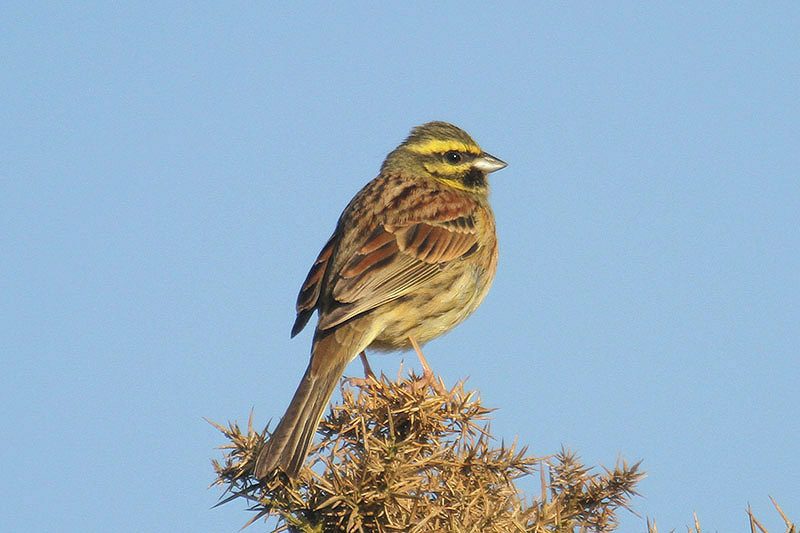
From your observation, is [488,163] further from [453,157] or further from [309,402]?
[309,402]

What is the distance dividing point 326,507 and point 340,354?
6.65 ft

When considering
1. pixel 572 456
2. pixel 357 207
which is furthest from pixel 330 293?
pixel 572 456

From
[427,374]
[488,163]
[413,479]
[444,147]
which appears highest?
[444,147]

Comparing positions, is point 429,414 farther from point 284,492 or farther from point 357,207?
point 357,207

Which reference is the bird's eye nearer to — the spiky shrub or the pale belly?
the pale belly

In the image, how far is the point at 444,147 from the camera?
7.03 metres

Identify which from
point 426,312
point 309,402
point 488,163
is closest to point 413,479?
point 309,402

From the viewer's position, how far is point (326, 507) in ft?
9.77

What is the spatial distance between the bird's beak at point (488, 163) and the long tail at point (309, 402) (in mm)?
2166

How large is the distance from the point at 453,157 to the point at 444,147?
0.10 meters

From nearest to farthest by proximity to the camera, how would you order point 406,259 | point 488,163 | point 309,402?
point 309,402 < point 406,259 < point 488,163

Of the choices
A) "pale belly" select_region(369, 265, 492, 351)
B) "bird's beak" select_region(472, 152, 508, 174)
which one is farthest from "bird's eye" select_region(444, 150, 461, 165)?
"pale belly" select_region(369, 265, 492, 351)

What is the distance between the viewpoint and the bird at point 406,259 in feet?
17.1

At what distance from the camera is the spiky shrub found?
2881 mm
